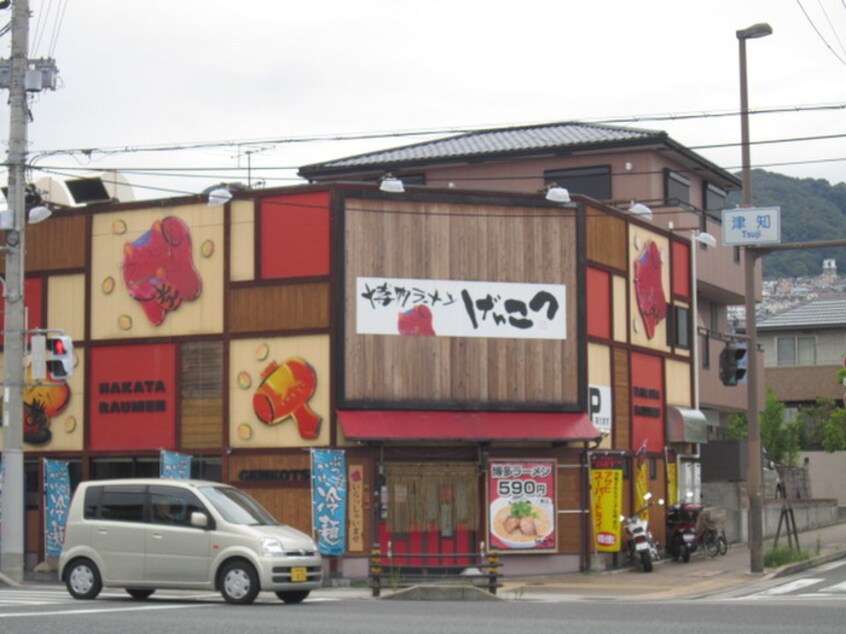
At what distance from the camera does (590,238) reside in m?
30.1

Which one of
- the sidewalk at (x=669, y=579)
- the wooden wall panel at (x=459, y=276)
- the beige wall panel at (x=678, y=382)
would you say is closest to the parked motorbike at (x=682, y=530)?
the sidewalk at (x=669, y=579)

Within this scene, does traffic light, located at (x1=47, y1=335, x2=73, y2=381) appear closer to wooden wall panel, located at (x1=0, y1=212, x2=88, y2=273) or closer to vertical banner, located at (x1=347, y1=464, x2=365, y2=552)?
wooden wall panel, located at (x1=0, y1=212, x2=88, y2=273)

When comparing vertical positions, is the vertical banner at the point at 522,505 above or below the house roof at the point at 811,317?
below

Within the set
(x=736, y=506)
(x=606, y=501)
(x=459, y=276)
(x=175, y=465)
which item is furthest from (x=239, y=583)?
(x=736, y=506)

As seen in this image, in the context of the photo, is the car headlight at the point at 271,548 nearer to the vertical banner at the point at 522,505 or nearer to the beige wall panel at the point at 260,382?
the beige wall panel at the point at 260,382

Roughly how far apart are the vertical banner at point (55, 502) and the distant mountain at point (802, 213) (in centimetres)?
8922

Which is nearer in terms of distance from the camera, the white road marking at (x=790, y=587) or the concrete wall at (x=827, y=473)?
the white road marking at (x=790, y=587)

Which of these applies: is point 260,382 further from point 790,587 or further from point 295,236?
point 790,587

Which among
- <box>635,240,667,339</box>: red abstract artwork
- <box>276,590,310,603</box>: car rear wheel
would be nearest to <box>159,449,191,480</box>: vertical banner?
<box>276,590,310,603</box>: car rear wheel

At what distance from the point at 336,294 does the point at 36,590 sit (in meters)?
7.95

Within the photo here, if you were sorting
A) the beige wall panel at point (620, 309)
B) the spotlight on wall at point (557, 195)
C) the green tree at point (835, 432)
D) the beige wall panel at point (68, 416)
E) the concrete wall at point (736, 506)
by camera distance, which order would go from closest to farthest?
1. the spotlight on wall at point (557, 195)
2. the beige wall panel at point (68, 416)
3. the beige wall panel at point (620, 309)
4. the concrete wall at point (736, 506)
5. the green tree at point (835, 432)

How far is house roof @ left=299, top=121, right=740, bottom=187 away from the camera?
126 feet

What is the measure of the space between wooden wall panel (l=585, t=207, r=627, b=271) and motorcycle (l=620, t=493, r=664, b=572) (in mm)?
5766

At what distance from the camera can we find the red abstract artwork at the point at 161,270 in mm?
28688
